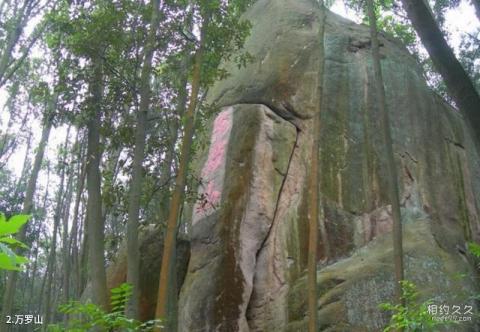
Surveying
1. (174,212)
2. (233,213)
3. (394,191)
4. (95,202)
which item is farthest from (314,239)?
(95,202)

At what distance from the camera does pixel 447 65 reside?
246cm

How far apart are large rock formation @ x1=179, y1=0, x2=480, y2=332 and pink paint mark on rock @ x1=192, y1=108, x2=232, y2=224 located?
0.08 ft

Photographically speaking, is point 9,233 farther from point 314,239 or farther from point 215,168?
point 215,168

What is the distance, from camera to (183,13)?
22.7ft

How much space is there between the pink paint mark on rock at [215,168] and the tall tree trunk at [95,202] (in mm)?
1952

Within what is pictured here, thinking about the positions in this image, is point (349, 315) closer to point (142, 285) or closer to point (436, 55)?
point (142, 285)

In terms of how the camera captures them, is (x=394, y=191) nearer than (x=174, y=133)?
Yes

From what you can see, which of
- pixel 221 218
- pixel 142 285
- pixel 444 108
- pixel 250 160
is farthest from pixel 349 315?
pixel 444 108

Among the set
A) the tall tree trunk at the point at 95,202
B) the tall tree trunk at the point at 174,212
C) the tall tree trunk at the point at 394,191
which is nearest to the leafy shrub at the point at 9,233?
the tall tree trunk at the point at 174,212

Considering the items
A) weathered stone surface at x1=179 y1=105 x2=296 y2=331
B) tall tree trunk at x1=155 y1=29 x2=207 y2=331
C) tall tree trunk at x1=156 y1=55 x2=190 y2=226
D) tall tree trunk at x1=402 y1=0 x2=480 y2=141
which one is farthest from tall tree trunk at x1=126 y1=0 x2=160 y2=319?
tall tree trunk at x1=402 y1=0 x2=480 y2=141

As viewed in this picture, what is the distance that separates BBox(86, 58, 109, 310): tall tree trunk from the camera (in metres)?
5.82

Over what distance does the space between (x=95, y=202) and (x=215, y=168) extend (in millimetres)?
2783

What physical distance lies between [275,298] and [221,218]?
1.42 meters

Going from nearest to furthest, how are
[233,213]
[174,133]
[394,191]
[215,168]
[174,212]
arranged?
[174,212]
[394,191]
[174,133]
[233,213]
[215,168]
